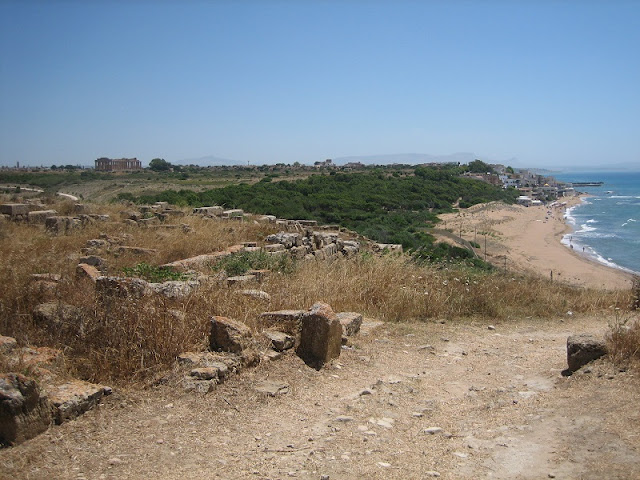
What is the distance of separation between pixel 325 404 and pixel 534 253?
35244 mm

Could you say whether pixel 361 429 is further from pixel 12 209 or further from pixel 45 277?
pixel 12 209

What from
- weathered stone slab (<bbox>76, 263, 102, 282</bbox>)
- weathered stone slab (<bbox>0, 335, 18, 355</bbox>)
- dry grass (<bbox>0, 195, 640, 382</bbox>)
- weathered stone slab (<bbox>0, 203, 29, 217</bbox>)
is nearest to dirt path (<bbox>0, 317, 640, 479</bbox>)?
dry grass (<bbox>0, 195, 640, 382</bbox>)

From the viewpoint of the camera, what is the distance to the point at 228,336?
498 centimetres

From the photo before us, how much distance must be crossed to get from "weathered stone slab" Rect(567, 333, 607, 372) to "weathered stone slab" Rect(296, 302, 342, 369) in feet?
7.70

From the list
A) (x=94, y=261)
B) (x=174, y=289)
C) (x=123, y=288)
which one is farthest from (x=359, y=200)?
(x=123, y=288)

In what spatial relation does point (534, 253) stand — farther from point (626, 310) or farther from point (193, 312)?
point (193, 312)

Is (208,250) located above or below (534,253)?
above

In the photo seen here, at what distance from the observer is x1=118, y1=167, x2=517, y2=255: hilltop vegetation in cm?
2711

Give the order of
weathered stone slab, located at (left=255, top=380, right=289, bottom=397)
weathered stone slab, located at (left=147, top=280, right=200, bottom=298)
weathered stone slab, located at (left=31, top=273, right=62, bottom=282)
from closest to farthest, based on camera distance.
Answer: weathered stone slab, located at (left=255, top=380, right=289, bottom=397), weathered stone slab, located at (left=147, top=280, right=200, bottom=298), weathered stone slab, located at (left=31, top=273, right=62, bottom=282)

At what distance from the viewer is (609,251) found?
3825 cm

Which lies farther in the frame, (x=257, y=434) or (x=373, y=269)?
(x=373, y=269)

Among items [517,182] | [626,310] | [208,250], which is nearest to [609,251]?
[626,310]

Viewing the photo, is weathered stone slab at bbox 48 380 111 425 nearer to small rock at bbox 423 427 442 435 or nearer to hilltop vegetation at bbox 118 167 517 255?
small rock at bbox 423 427 442 435

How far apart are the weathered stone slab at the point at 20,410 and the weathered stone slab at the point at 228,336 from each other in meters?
1.67
